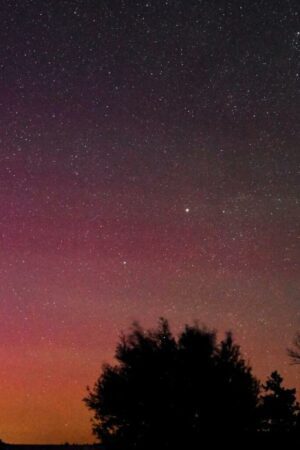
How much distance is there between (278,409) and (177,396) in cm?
998

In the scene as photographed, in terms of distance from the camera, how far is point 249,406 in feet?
102

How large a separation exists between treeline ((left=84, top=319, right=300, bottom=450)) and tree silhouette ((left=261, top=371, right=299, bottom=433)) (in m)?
0.10

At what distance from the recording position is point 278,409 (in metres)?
36.8

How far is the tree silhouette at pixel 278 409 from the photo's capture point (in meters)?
32.9

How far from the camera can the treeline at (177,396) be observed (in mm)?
29250

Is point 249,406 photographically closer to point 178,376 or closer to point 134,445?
point 178,376

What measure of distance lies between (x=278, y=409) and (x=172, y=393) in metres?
10.0

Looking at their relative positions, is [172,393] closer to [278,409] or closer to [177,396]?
[177,396]

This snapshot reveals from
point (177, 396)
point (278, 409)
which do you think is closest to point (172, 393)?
point (177, 396)

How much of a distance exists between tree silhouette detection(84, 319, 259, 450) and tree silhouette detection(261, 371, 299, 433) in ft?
6.36

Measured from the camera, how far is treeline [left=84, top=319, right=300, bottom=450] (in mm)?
29250

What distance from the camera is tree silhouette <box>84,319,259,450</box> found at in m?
29.3

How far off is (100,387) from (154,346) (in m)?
3.81

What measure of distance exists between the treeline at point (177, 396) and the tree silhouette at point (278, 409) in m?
0.10
